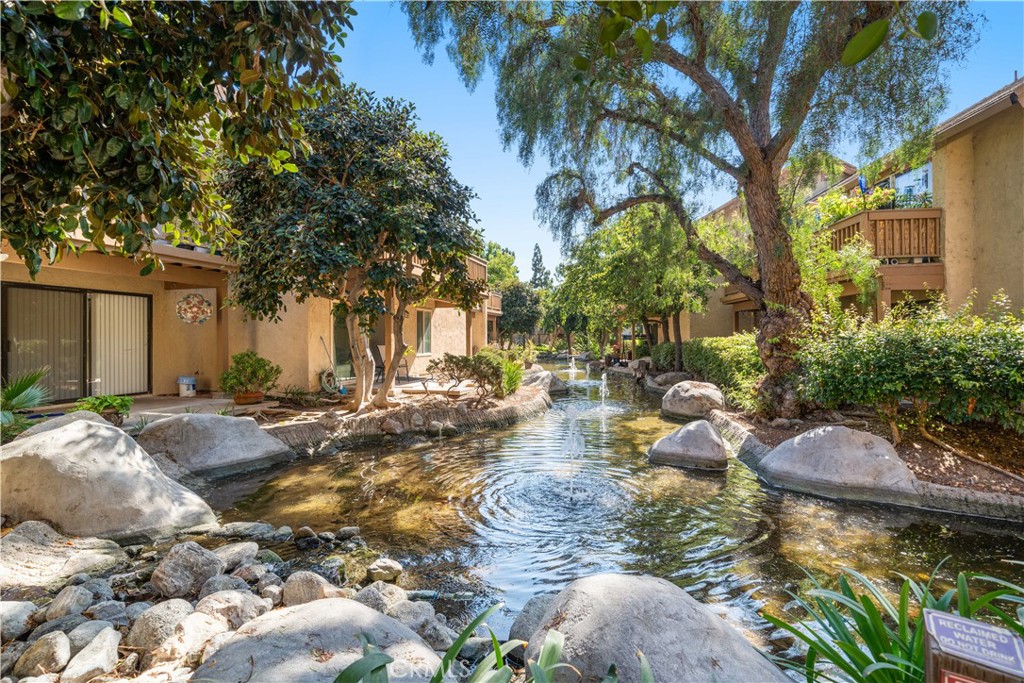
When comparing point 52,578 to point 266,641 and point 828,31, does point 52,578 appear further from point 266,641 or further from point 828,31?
point 828,31

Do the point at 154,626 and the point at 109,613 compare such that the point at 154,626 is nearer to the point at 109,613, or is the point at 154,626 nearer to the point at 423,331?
the point at 109,613

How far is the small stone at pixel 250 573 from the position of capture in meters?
3.92

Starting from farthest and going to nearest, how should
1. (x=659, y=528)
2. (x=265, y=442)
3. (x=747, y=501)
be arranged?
(x=265, y=442)
(x=747, y=501)
(x=659, y=528)

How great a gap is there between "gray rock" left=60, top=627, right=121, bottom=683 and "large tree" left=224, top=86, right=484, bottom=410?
20.5 ft

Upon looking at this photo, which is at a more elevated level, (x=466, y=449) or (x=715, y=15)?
(x=715, y=15)

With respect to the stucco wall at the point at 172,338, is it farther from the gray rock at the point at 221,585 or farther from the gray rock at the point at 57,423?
the gray rock at the point at 221,585

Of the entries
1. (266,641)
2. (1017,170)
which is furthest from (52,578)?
(1017,170)

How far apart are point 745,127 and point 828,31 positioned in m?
1.86

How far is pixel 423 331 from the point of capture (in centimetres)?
1831

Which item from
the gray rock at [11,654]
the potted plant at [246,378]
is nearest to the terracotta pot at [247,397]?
the potted plant at [246,378]

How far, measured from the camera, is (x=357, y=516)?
5648 mm

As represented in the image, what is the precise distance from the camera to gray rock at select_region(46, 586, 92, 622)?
3180 mm

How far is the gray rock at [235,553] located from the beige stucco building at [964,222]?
12.6m

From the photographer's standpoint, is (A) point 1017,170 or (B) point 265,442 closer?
(B) point 265,442
